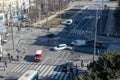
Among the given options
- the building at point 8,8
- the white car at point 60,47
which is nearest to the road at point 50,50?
the white car at point 60,47

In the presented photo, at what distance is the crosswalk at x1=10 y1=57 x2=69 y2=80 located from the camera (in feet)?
→ 109

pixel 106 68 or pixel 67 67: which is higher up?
pixel 106 68

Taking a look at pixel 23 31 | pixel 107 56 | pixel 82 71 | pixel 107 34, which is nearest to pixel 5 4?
pixel 23 31

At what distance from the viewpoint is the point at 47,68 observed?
35875 millimetres

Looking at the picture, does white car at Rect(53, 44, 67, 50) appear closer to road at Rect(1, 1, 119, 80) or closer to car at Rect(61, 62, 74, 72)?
road at Rect(1, 1, 119, 80)

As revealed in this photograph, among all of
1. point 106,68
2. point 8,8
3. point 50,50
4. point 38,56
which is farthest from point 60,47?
point 8,8

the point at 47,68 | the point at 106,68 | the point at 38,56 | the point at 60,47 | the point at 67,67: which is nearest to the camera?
the point at 106,68

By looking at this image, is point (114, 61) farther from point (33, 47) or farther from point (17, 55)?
point (33, 47)

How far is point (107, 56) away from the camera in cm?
2433

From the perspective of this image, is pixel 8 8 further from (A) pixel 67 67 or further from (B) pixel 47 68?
(A) pixel 67 67

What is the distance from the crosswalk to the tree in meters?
8.15

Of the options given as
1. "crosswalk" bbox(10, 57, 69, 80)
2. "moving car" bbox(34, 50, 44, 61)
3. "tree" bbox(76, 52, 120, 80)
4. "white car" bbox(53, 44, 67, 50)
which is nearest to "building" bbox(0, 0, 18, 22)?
"white car" bbox(53, 44, 67, 50)

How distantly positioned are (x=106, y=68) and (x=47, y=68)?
13581 mm

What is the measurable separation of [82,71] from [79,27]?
2790 centimetres
